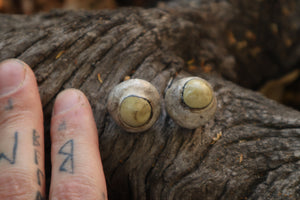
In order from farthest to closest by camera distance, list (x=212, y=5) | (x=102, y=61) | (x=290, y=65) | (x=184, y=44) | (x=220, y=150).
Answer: (x=290, y=65) < (x=212, y=5) < (x=184, y=44) < (x=102, y=61) < (x=220, y=150)

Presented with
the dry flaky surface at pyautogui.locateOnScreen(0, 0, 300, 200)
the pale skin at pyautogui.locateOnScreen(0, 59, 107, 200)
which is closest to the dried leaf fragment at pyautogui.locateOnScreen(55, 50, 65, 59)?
the dry flaky surface at pyautogui.locateOnScreen(0, 0, 300, 200)

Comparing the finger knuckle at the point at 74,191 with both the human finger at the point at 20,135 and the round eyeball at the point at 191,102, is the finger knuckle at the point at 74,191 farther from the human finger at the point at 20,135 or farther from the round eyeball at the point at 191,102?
the round eyeball at the point at 191,102

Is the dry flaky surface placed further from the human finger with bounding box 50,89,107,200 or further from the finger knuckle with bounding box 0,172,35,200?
the finger knuckle with bounding box 0,172,35,200

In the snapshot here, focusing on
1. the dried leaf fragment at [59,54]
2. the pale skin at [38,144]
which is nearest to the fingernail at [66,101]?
the pale skin at [38,144]

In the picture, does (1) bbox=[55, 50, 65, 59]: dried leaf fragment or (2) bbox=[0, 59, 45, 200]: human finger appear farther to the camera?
(1) bbox=[55, 50, 65, 59]: dried leaf fragment

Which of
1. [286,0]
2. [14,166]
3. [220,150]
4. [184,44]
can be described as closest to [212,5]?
[184,44]

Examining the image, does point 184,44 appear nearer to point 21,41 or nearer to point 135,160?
point 135,160

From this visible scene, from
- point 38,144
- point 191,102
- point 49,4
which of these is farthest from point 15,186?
point 49,4
